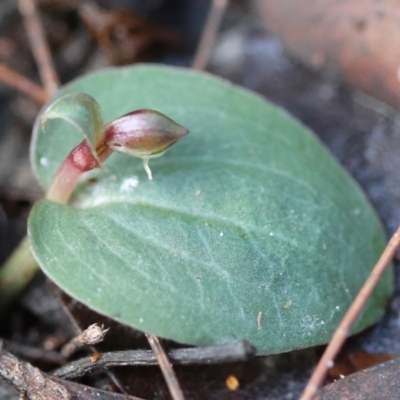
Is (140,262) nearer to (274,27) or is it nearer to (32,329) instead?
(32,329)

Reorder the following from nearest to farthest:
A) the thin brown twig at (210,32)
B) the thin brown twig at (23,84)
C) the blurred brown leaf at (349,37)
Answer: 1. the blurred brown leaf at (349,37)
2. the thin brown twig at (23,84)
3. the thin brown twig at (210,32)

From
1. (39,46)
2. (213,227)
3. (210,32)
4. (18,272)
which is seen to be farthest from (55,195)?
(210,32)

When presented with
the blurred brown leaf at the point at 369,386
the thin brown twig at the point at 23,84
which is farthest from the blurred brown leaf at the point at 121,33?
the blurred brown leaf at the point at 369,386

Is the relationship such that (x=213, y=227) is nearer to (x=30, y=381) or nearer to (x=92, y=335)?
(x=92, y=335)

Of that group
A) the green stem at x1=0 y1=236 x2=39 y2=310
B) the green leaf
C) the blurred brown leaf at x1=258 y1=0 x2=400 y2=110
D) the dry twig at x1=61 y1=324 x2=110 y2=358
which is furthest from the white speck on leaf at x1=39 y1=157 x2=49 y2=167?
the blurred brown leaf at x1=258 y1=0 x2=400 y2=110

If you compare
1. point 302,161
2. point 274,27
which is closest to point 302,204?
point 302,161

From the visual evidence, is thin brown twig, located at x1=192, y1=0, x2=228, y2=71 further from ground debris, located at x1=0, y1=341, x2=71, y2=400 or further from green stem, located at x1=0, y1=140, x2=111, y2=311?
ground debris, located at x1=0, y1=341, x2=71, y2=400

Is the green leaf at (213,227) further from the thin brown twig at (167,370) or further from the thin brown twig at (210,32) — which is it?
the thin brown twig at (210,32)
